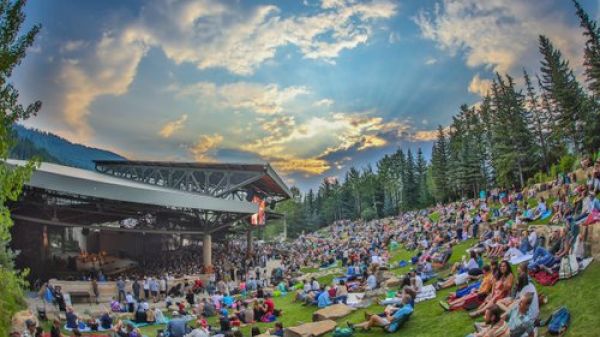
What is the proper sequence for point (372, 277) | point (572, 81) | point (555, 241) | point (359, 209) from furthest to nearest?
point (359, 209), point (572, 81), point (372, 277), point (555, 241)

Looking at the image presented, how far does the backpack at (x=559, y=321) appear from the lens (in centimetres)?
735

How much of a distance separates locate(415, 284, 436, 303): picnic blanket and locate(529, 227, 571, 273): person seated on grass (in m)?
2.82

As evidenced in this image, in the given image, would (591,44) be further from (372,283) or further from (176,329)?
(176,329)

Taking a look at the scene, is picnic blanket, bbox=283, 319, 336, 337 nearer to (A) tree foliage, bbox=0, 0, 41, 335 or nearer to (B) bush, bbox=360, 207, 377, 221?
(A) tree foliage, bbox=0, 0, 41, 335

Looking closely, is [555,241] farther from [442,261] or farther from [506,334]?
[442,261]

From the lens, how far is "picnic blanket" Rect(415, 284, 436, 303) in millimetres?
12375

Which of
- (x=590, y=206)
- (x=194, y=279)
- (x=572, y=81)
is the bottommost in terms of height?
(x=194, y=279)

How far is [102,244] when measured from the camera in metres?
34.9

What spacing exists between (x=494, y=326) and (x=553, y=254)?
4497 mm

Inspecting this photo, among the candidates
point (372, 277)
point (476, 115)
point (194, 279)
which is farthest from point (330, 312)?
point (476, 115)

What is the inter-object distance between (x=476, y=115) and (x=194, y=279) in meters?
54.8

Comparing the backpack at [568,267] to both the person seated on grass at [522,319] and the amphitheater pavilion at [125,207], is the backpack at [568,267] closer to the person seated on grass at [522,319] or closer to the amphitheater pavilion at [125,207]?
the person seated on grass at [522,319]

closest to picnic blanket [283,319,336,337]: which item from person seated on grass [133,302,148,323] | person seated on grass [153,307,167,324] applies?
person seated on grass [153,307,167,324]

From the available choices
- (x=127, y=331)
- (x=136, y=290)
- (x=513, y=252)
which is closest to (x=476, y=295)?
(x=513, y=252)
